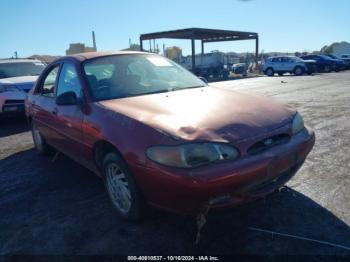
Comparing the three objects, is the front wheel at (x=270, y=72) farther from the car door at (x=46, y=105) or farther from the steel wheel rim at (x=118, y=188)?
the steel wheel rim at (x=118, y=188)

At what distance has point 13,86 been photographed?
29.5ft

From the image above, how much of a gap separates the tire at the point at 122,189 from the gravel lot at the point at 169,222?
Result: 124mm

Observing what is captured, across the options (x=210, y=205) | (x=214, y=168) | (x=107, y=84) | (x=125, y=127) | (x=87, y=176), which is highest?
(x=107, y=84)

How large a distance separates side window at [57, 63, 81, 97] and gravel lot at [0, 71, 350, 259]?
1171 millimetres

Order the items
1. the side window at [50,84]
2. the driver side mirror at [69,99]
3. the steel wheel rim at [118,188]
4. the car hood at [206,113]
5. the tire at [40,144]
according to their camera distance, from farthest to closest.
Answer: the tire at [40,144] < the side window at [50,84] < the driver side mirror at [69,99] < the steel wheel rim at [118,188] < the car hood at [206,113]

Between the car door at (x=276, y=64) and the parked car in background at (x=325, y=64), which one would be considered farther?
the parked car in background at (x=325, y=64)

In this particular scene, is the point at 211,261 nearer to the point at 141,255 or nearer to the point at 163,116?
the point at 141,255

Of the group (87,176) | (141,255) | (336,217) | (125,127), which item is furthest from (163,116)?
(87,176)

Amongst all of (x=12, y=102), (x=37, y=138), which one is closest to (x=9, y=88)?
(x=12, y=102)

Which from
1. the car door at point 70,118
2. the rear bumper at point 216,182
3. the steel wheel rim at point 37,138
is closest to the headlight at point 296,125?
the rear bumper at point 216,182

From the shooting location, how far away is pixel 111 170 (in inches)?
138

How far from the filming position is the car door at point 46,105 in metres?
4.86

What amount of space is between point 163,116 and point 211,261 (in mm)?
1221

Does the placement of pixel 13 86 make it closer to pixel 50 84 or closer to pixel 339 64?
pixel 50 84
